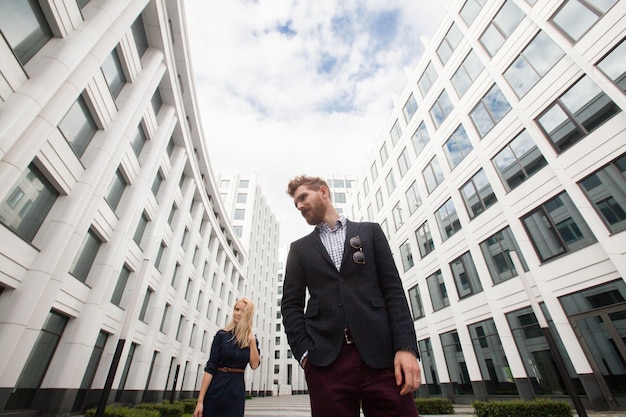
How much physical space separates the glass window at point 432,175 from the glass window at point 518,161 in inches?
190

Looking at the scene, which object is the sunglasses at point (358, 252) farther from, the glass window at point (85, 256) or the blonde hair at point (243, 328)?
the glass window at point (85, 256)

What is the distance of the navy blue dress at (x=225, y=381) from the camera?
4.03m

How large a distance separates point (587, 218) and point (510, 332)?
20.0 ft

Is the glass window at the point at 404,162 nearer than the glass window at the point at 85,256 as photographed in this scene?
No

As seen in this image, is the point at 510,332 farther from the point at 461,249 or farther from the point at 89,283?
the point at 89,283

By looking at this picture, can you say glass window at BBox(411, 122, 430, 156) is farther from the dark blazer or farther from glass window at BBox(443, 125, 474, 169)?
the dark blazer

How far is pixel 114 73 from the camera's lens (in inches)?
521

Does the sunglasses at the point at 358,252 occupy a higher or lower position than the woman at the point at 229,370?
higher

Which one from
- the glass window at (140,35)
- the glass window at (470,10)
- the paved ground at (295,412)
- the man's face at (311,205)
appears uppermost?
the glass window at (470,10)

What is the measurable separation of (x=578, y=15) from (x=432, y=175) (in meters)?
10.8

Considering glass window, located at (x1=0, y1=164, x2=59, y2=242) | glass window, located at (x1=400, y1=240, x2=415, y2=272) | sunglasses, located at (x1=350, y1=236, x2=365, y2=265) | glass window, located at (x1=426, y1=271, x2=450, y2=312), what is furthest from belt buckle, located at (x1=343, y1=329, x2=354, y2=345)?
glass window, located at (x1=400, y1=240, x2=415, y2=272)

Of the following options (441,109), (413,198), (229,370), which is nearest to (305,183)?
(229,370)

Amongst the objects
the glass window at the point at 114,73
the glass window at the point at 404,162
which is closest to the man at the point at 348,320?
the glass window at the point at 114,73

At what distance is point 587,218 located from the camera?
1084 cm
